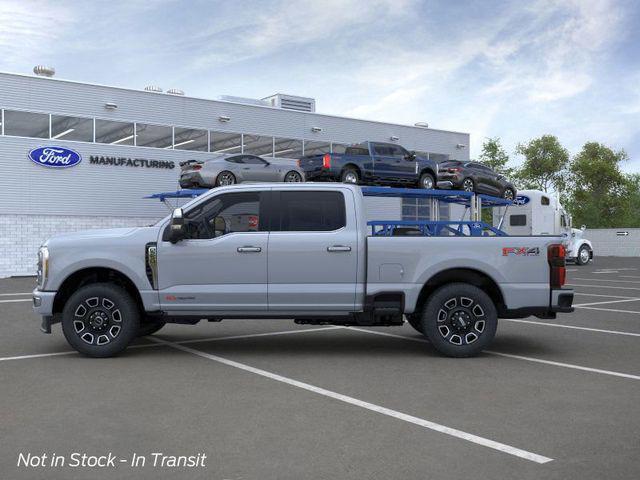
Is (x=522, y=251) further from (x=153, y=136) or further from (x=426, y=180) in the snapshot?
(x=153, y=136)

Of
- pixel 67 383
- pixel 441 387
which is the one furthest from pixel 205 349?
pixel 441 387

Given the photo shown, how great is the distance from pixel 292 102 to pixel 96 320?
29.8 metres

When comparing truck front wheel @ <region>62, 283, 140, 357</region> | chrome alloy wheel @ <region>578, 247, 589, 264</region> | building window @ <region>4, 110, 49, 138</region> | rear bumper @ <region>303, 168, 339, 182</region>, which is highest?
building window @ <region>4, 110, 49, 138</region>

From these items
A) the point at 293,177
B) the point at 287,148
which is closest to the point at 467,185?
the point at 293,177

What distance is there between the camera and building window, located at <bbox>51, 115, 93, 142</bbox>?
2880 centimetres

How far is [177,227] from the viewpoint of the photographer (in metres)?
8.20

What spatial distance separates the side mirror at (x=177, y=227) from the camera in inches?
319

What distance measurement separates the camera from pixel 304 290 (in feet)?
27.3

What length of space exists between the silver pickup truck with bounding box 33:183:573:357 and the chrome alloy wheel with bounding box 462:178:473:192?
14976mm

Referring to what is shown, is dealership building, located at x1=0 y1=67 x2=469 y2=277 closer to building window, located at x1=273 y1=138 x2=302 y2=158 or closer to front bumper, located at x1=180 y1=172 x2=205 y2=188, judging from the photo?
building window, located at x1=273 y1=138 x2=302 y2=158

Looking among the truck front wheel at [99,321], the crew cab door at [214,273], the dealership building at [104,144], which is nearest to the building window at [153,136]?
the dealership building at [104,144]

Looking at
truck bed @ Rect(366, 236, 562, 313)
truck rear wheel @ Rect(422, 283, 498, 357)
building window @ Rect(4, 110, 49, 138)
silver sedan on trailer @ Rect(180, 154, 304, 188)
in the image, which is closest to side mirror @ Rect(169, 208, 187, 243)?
truck bed @ Rect(366, 236, 562, 313)

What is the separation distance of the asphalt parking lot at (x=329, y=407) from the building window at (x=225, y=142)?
23620 millimetres

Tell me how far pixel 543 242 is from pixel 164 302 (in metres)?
4.60
